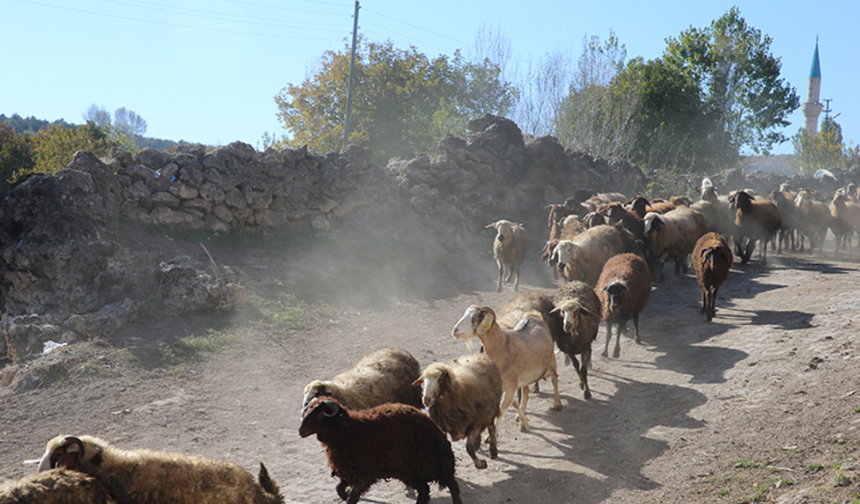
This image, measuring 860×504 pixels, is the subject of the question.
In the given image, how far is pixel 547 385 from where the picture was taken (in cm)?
834

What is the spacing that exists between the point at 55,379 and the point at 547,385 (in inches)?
273

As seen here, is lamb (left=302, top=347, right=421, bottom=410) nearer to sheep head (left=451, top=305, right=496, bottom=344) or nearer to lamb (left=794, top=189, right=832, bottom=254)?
sheep head (left=451, top=305, right=496, bottom=344)

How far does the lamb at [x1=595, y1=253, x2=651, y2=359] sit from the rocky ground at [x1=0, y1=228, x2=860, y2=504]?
1.63 ft

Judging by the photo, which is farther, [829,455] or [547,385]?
[547,385]

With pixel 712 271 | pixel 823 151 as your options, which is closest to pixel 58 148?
pixel 712 271

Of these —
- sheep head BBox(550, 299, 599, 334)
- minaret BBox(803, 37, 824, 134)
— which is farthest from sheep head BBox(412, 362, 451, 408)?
minaret BBox(803, 37, 824, 134)

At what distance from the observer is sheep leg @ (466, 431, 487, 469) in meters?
5.48

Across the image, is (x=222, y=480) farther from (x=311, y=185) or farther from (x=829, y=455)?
(x=311, y=185)

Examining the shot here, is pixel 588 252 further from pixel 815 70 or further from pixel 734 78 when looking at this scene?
pixel 815 70

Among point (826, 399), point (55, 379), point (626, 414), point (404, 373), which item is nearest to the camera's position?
point (826, 399)

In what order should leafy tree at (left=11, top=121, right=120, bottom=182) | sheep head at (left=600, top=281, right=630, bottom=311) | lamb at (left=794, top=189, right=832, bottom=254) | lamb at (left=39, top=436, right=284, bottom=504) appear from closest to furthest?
lamb at (left=39, top=436, right=284, bottom=504), sheep head at (left=600, top=281, right=630, bottom=311), lamb at (left=794, top=189, right=832, bottom=254), leafy tree at (left=11, top=121, right=120, bottom=182)

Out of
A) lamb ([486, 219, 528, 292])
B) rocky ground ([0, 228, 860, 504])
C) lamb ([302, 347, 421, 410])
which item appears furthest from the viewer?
lamb ([486, 219, 528, 292])

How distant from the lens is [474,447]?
5535 millimetres

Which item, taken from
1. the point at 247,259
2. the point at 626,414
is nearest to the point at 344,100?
the point at 247,259
